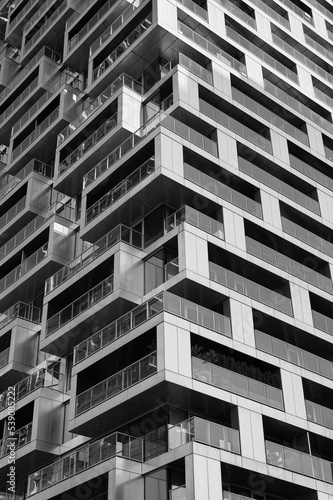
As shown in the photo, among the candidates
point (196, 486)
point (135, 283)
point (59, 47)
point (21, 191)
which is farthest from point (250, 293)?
point (59, 47)

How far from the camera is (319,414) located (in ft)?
107

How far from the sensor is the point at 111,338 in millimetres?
31578

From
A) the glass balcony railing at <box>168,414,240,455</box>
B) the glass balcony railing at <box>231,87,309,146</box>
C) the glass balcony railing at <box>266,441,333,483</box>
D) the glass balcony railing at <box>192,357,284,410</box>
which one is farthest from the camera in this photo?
the glass balcony railing at <box>231,87,309,146</box>

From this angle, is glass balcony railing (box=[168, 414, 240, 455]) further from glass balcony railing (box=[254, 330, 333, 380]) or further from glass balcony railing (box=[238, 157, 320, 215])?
glass balcony railing (box=[238, 157, 320, 215])

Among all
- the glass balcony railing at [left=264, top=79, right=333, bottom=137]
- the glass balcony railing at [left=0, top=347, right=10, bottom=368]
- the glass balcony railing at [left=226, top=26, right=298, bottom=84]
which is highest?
the glass balcony railing at [left=226, top=26, right=298, bottom=84]

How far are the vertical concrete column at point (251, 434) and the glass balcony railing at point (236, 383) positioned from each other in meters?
0.79

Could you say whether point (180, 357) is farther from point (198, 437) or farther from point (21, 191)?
point (21, 191)

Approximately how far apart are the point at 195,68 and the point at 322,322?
14.8 meters

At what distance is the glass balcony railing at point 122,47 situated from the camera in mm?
40719

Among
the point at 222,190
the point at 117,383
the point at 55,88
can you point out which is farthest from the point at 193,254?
the point at 55,88

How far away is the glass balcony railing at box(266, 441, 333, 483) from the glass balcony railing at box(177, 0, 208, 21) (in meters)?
A: 25.0

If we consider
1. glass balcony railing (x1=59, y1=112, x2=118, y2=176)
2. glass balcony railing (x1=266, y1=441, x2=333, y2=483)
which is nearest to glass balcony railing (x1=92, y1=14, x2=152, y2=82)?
glass balcony railing (x1=59, y1=112, x2=118, y2=176)

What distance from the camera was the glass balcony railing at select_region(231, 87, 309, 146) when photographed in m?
41.0

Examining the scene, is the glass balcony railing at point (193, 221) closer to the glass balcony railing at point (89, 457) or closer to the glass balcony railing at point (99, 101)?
the glass balcony railing at point (99, 101)
